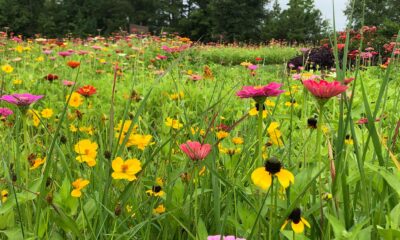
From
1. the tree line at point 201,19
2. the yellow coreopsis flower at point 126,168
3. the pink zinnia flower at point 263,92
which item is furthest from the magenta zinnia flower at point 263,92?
the tree line at point 201,19

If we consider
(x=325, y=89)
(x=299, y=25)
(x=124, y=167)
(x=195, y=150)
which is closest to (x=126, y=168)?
(x=124, y=167)

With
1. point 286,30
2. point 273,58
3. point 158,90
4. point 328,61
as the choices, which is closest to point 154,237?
point 158,90

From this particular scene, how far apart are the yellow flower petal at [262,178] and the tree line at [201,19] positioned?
95.9 ft

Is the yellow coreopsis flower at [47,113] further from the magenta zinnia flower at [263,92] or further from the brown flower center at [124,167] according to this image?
the magenta zinnia flower at [263,92]

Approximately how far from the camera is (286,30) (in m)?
30.7

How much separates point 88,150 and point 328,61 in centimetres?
608

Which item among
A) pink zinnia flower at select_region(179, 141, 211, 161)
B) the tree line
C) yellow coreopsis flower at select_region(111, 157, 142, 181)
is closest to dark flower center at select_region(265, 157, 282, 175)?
pink zinnia flower at select_region(179, 141, 211, 161)

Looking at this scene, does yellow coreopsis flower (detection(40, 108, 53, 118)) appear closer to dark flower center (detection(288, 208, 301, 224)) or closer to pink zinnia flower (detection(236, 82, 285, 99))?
pink zinnia flower (detection(236, 82, 285, 99))

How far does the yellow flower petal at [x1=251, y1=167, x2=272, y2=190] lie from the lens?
62cm

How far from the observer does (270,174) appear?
63 centimetres

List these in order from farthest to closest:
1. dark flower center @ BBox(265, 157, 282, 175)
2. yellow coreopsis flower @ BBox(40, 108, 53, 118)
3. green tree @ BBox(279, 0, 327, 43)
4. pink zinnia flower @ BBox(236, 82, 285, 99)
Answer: green tree @ BBox(279, 0, 327, 43) < yellow coreopsis flower @ BBox(40, 108, 53, 118) < pink zinnia flower @ BBox(236, 82, 285, 99) < dark flower center @ BBox(265, 157, 282, 175)

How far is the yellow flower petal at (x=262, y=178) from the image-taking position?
2.03ft

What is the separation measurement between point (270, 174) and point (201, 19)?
115 feet

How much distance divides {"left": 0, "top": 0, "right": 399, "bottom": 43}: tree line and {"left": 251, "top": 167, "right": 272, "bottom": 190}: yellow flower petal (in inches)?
1151
